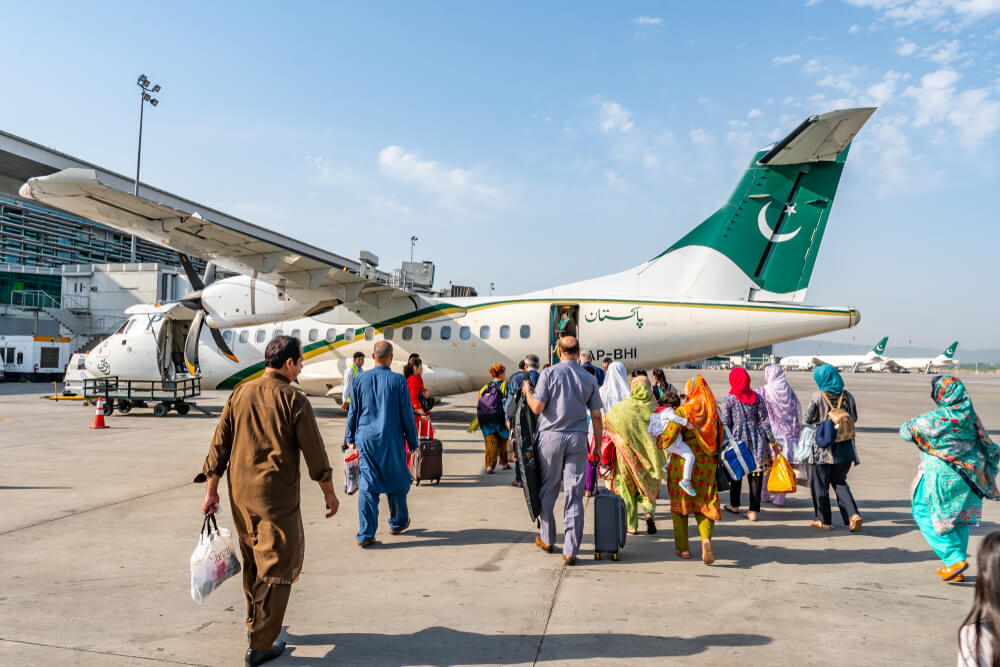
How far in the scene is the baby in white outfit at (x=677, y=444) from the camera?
18.2 ft

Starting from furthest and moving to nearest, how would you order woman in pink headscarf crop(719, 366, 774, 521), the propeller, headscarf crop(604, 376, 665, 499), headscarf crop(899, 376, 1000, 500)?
the propeller < woman in pink headscarf crop(719, 366, 774, 521) < headscarf crop(604, 376, 665, 499) < headscarf crop(899, 376, 1000, 500)

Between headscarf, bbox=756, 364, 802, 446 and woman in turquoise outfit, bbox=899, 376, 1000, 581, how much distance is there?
2.20 metres

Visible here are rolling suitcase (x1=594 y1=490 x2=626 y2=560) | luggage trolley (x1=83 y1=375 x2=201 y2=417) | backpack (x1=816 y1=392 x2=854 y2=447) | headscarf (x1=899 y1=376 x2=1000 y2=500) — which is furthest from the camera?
luggage trolley (x1=83 y1=375 x2=201 y2=417)

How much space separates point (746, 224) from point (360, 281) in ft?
29.9

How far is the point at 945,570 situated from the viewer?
511cm

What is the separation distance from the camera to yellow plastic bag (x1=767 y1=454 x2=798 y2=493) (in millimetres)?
7066

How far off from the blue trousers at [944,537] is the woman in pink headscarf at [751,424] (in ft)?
6.64

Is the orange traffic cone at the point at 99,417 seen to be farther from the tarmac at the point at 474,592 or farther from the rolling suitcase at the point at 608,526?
the rolling suitcase at the point at 608,526

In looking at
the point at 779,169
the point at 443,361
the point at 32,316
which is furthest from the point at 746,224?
the point at 32,316

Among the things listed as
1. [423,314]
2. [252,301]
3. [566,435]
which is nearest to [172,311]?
[252,301]

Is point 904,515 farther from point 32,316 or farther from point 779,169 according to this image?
point 32,316

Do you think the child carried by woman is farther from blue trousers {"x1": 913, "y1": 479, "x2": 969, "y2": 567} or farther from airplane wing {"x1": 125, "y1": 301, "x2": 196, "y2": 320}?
airplane wing {"x1": 125, "y1": 301, "x2": 196, "y2": 320}

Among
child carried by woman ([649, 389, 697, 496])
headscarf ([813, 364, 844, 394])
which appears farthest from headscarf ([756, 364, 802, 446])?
child carried by woman ([649, 389, 697, 496])

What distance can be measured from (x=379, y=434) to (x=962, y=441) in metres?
5.00
